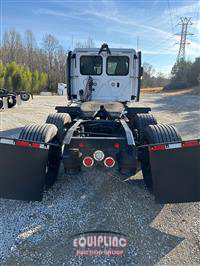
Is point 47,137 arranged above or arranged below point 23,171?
above

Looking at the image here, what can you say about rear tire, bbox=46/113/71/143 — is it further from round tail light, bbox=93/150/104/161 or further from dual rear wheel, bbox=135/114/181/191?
dual rear wheel, bbox=135/114/181/191

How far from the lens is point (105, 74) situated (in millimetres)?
5895

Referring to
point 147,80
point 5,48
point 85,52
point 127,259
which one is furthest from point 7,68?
point 147,80

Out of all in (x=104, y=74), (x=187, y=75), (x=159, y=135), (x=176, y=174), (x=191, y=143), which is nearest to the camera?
(x=191, y=143)

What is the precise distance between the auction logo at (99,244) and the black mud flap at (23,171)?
804mm

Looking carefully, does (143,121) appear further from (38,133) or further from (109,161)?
(38,133)

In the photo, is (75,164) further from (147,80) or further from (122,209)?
(147,80)

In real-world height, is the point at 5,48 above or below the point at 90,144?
above

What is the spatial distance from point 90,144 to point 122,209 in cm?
99

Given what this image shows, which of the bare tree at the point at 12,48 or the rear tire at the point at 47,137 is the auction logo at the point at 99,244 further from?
the bare tree at the point at 12,48

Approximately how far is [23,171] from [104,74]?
3765mm

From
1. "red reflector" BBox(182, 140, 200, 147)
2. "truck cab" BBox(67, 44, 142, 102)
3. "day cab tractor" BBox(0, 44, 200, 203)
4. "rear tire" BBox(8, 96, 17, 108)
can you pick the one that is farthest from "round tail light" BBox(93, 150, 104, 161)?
"rear tire" BBox(8, 96, 17, 108)

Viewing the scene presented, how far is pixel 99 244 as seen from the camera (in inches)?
97.3

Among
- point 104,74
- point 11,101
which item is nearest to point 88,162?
point 104,74
